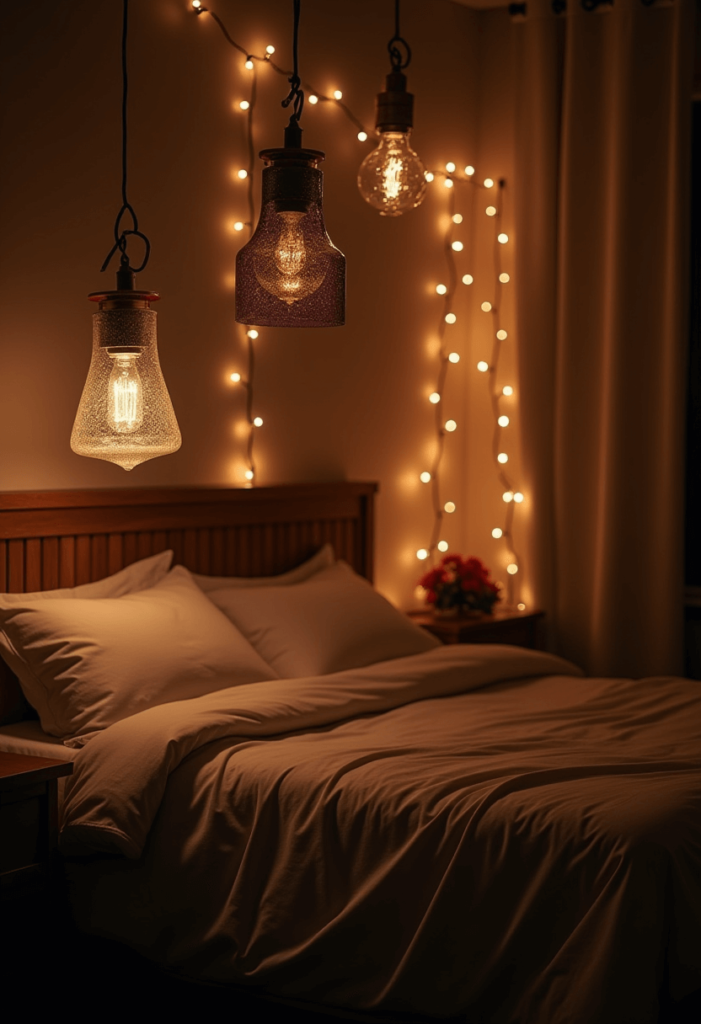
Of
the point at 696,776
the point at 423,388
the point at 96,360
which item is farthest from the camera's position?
the point at 423,388

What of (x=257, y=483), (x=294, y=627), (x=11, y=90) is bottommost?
(x=294, y=627)

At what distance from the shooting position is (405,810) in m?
2.38

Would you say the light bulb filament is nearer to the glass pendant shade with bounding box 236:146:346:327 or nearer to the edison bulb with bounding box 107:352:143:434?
the glass pendant shade with bounding box 236:146:346:327

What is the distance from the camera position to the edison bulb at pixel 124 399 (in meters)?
2.26

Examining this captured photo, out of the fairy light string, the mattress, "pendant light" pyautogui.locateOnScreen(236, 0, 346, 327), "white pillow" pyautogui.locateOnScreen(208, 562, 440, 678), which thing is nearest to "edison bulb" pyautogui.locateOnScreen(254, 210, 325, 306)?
"pendant light" pyautogui.locateOnScreen(236, 0, 346, 327)

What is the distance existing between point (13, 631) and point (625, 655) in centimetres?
235

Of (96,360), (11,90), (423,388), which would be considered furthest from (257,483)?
(96,360)

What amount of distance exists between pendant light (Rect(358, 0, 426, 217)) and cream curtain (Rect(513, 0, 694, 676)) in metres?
1.37

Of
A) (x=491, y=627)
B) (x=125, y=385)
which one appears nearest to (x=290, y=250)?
(x=125, y=385)

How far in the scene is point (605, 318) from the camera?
14.6 feet

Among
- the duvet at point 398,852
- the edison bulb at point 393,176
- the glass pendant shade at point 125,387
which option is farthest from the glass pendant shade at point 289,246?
the edison bulb at point 393,176

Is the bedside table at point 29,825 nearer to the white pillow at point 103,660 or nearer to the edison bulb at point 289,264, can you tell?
the white pillow at point 103,660

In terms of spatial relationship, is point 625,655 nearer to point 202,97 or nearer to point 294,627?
point 294,627

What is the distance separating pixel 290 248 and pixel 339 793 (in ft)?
3.62
